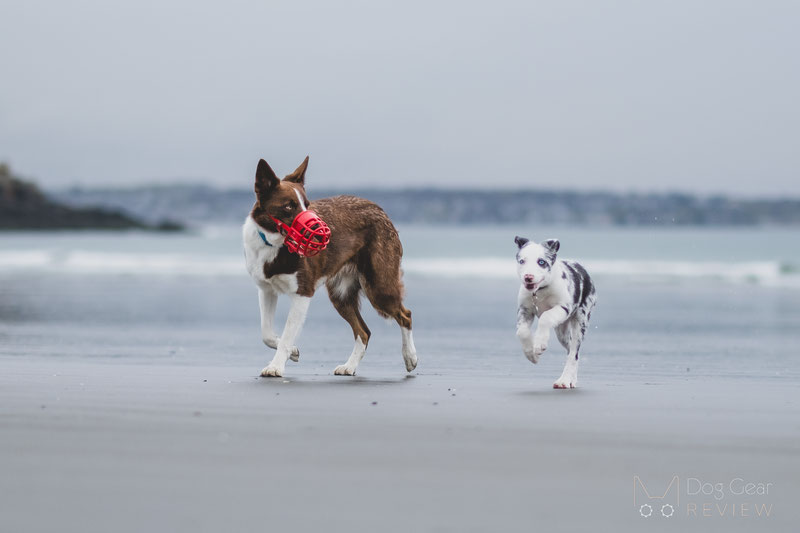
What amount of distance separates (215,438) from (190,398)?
1.37 metres

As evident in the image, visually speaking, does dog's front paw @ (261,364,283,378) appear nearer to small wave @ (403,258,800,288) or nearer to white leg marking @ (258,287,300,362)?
white leg marking @ (258,287,300,362)

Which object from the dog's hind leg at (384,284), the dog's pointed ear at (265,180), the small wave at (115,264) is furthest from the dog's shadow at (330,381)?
the small wave at (115,264)

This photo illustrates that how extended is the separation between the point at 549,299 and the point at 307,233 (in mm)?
1762

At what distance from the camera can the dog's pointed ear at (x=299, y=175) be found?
7.47 metres

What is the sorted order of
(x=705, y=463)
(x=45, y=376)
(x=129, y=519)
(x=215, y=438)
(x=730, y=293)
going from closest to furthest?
(x=129, y=519), (x=705, y=463), (x=215, y=438), (x=45, y=376), (x=730, y=293)

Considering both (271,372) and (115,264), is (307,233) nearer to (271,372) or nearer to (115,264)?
(271,372)

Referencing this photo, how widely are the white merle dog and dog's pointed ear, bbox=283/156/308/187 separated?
1.78 meters

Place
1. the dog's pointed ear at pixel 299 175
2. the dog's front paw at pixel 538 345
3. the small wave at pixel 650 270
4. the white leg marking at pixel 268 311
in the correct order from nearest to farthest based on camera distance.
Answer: the dog's front paw at pixel 538 345, the dog's pointed ear at pixel 299 175, the white leg marking at pixel 268 311, the small wave at pixel 650 270

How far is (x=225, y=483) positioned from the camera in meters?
3.98

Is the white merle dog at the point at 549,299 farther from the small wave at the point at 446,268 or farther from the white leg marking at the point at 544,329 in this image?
the small wave at the point at 446,268

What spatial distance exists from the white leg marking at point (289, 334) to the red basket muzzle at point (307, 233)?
536mm

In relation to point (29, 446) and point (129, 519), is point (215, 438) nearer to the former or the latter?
point (29, 446)

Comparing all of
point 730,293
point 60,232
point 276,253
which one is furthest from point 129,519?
point 60,232

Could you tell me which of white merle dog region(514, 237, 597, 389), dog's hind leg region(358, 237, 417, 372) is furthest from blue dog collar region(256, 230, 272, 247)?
white merle dog region(514, 237, 597, 389)
